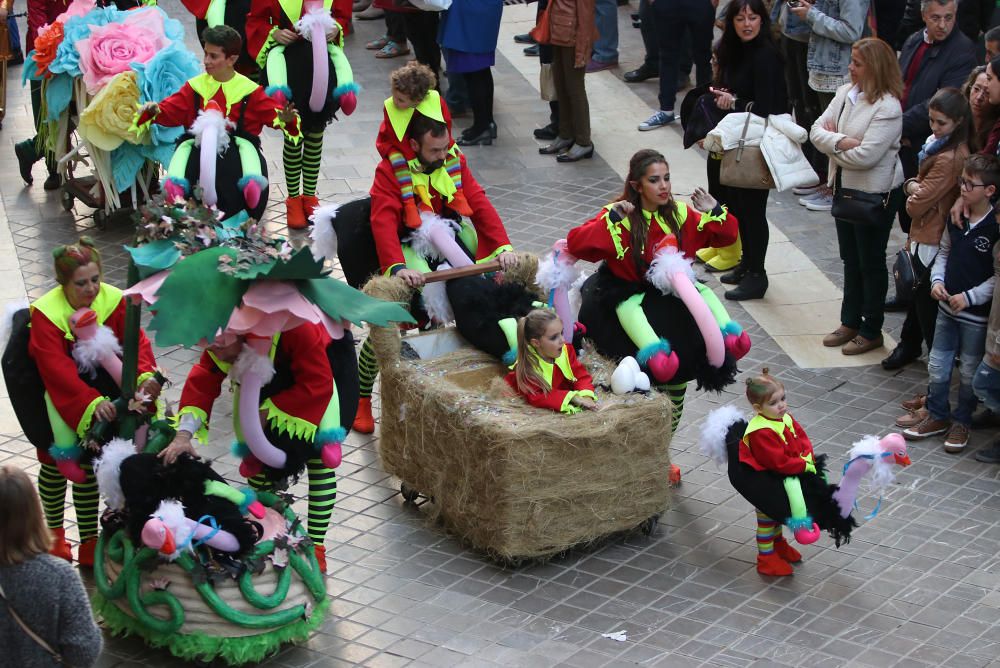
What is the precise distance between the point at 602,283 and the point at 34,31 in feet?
20.9

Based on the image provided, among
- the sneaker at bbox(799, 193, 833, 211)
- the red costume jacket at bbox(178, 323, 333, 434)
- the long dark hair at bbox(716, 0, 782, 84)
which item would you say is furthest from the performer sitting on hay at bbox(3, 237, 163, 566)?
the sneaker at bbox(799, 193, 833, 211)

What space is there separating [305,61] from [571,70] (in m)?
2.47

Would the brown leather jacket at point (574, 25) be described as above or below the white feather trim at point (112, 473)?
above

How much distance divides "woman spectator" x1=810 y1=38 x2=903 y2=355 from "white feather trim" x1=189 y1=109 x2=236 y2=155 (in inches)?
141

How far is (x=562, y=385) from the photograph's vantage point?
6.96 meters

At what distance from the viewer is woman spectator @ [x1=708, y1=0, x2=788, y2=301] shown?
9.49 meters

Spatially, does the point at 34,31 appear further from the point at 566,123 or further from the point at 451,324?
the point at 451,324

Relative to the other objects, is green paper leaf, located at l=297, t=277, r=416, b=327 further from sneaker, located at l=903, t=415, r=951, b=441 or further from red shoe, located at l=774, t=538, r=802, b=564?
sneaker, located at l=903, t=415, r=951, b=441

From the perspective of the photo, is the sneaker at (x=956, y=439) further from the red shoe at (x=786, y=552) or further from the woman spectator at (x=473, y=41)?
the woman spectator at (x=473, y=41)

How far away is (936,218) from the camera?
26.9ft

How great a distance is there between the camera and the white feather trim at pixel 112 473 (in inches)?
237

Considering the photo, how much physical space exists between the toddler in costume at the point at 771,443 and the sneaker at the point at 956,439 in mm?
1548

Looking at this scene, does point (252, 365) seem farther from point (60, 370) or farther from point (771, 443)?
point (771, 443)

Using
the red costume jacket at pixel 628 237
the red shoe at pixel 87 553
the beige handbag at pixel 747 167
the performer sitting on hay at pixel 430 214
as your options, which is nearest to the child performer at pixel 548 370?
the red costume jacket at pixel 628 237
